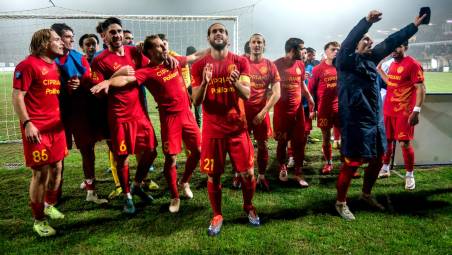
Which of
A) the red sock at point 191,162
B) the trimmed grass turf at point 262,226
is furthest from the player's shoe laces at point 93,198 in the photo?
the red sock at point 191,162

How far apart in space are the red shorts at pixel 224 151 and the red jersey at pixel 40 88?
167 cm

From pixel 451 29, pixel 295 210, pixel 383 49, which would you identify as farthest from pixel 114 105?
pixel 451 29

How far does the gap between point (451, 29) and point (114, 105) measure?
77682mm

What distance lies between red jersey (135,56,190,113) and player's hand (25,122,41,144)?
1.21m

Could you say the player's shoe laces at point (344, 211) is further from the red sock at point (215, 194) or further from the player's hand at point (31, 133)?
the player's hand at point (31, 133)

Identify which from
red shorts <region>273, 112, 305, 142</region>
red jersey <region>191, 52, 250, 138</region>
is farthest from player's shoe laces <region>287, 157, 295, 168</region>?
red jersey <region>191, 52, 250, 138</region>

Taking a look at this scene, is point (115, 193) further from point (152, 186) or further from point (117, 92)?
point (117, 92)

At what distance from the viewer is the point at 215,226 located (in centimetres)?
369

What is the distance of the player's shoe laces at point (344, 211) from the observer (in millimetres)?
3951

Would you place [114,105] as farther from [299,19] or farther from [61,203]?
[299,19]

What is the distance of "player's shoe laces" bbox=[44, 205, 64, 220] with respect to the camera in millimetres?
4176

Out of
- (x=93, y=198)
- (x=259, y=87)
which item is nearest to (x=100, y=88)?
(x=93, y=198)

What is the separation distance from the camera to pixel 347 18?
84.6 m

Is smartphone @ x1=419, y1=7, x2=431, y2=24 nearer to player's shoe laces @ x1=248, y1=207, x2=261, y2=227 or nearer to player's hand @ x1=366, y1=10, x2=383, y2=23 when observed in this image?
player's hand @ x1=366, y1=10, x2=383, y2=23
